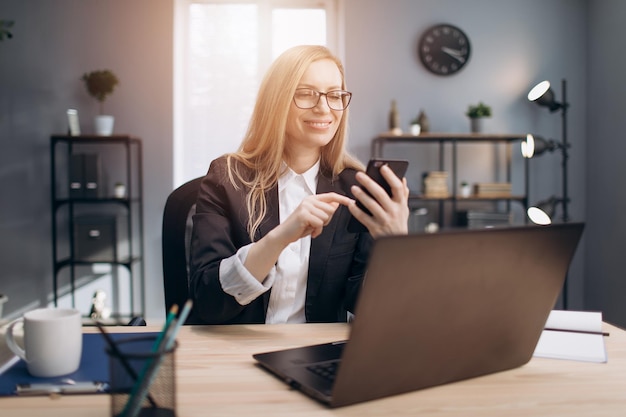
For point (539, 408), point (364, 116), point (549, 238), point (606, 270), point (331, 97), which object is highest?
point (364, 116)

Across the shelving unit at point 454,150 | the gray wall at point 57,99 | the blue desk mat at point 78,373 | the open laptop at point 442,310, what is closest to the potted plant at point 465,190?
the shelving unit at point 454,150

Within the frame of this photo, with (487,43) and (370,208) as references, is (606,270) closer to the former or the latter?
(487,43)

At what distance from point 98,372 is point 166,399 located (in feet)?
0.80

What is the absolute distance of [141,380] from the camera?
605 millimetres

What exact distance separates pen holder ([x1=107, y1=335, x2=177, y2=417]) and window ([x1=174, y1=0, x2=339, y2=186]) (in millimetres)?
3543

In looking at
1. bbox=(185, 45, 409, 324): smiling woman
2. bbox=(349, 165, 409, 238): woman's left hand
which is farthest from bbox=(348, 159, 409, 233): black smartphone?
bbox=(185, 45, 409, 324): smiling woman

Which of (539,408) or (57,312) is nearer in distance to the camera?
(539,408)

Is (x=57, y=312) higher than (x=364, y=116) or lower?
lower

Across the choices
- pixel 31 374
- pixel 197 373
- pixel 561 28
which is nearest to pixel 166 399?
pixel 197 373

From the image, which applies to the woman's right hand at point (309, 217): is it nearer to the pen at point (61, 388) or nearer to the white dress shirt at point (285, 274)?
the white dress shirt at point (285, 274)

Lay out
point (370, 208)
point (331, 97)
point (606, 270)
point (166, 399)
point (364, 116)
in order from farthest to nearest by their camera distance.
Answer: point (364, 116), point (606, 270), point (331, 97), point (370, 208), point (166, 399)

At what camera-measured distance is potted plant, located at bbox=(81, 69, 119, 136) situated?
146 inches

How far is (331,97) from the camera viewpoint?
4.76 feet

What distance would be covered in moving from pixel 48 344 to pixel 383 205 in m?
0.62
